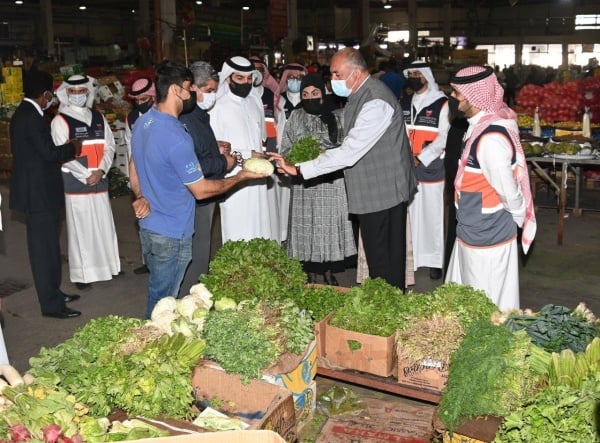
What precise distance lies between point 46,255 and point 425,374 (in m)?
3.59

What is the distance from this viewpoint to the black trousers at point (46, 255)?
5824mm

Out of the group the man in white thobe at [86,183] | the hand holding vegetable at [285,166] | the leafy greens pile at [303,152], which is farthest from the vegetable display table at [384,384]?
the man in white thobe at [86,183]

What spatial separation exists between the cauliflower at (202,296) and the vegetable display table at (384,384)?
79 cm

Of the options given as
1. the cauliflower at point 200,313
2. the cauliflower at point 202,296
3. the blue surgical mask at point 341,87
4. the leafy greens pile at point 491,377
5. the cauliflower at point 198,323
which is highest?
the blue surgical mask at point 341,87

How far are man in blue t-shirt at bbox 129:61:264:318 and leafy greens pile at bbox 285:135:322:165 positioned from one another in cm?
103

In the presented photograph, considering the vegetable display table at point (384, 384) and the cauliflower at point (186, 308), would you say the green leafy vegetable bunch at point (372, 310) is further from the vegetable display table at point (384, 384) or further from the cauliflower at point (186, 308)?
the cauliflower at point (186, 308)

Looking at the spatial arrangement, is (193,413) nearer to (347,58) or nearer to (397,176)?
(397,176)

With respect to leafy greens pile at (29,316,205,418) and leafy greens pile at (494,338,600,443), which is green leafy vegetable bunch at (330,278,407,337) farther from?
leafy greens pile at (494,338,600,443)

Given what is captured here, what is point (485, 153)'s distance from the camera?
420 cm

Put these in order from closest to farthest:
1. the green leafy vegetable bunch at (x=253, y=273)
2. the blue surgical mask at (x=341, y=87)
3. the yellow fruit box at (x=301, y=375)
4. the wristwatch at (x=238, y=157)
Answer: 1. the yellow fruit box at (x=301, y=375)
2. the green leafy vegetable bunch at (x=253, y=273)
3. the blue surgical mask at (x=341, y=87)
4. the wristwatch at (x=238, y=157)

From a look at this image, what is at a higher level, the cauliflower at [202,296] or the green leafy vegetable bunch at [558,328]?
the cauliflower at [202,296]

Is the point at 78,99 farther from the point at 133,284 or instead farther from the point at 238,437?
the point at 238,437

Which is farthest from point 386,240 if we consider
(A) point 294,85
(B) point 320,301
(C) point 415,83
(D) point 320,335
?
(A) point 294,85

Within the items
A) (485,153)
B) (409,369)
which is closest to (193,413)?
(409,369)
